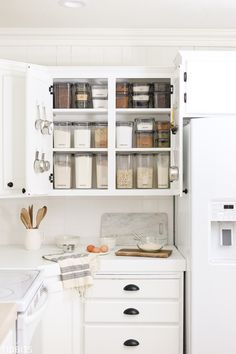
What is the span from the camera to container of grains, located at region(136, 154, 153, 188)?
3854 mm

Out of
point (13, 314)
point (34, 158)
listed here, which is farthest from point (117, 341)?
point (13, 314)

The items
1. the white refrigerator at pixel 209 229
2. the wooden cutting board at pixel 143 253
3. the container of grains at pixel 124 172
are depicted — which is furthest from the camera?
the container of grains at pixel 124 172

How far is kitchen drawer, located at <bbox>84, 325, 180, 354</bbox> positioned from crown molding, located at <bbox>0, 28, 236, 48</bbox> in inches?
78.4

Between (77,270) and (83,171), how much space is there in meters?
0.74

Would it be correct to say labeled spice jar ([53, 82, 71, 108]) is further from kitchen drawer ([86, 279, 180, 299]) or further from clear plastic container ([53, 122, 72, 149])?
kitchen drawer ([86, 279, 180, 299])

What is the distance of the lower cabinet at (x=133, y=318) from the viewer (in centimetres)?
349

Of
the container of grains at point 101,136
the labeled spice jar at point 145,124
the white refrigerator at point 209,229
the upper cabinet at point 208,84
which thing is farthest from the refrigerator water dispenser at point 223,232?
the container of grains at point 101,136

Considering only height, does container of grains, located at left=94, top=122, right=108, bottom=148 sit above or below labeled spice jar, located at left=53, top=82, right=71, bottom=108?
below

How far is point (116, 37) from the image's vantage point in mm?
4070

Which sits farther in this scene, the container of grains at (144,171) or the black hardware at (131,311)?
the container of grains at (144,171)

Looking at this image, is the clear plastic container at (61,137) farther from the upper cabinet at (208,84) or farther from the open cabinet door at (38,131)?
the upper cabinet at (208,84)

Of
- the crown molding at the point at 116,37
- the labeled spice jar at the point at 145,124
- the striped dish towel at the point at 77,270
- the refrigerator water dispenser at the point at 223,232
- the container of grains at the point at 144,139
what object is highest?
the crown molding at the point at 116,37

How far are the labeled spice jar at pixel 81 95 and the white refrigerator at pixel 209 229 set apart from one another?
90 cm

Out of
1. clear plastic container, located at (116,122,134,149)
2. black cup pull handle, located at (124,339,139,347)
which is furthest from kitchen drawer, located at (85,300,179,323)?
clear plastic container, located at (116,122,134,149)
